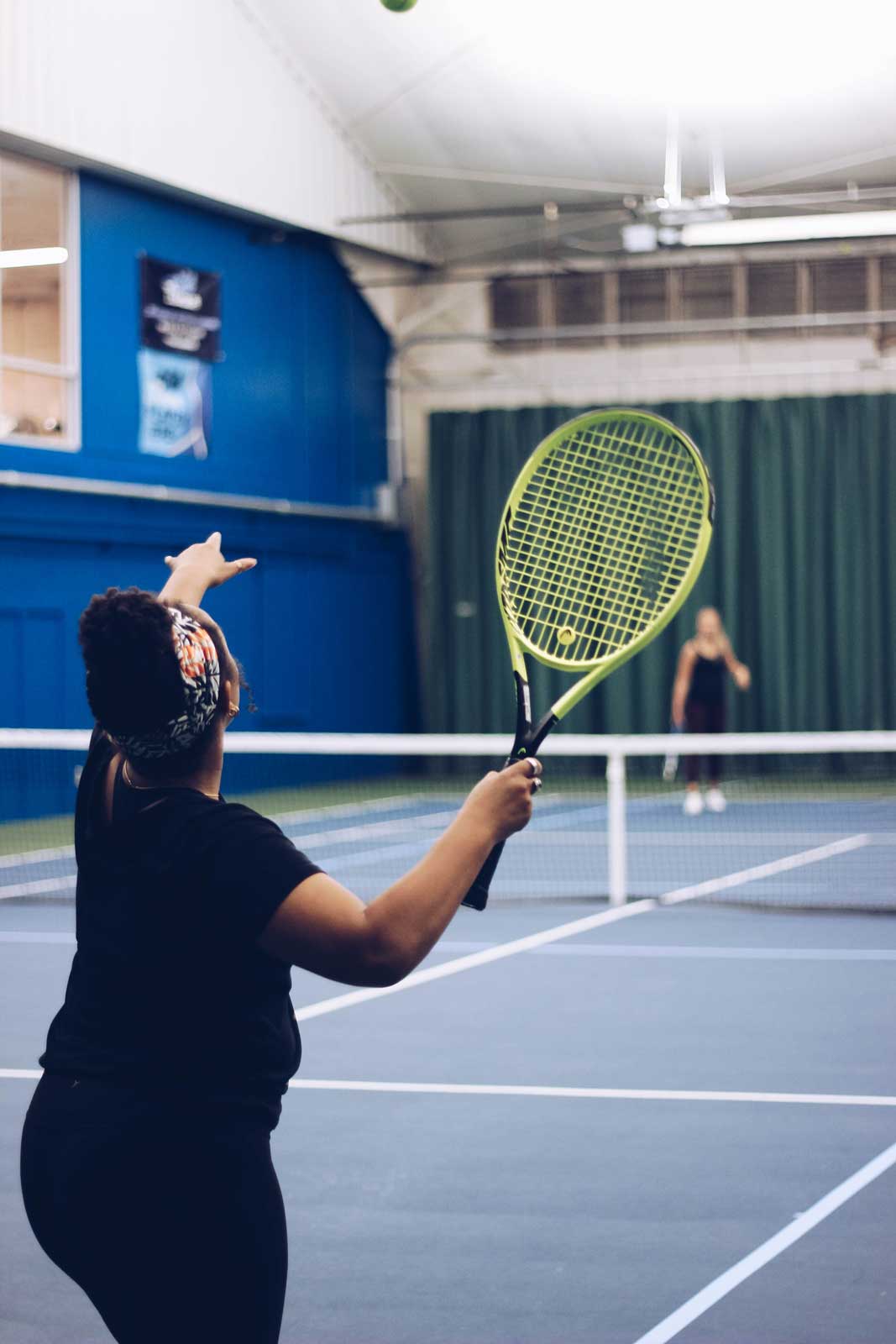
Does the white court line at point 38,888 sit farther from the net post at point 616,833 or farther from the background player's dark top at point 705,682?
the background player's dark top at point 705,682

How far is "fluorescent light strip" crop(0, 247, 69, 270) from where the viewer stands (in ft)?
47.0

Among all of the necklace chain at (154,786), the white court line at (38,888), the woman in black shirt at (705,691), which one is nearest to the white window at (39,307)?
the white court line at (38,888)

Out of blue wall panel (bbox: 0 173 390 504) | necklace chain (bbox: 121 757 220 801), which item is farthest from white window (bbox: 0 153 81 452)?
necklace chain (bbox: 121 757 220 801)

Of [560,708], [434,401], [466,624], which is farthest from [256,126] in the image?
[560,708]

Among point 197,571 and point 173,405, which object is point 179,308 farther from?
point 197,571

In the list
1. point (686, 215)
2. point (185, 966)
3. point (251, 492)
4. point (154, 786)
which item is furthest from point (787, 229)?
point (185, 966)

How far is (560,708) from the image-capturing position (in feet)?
8.95

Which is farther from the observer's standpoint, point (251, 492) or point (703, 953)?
point (251, 492)

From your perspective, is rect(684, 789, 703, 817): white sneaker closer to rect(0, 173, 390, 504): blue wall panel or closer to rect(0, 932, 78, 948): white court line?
rect(0, 173, 390, 504): blue wall panel

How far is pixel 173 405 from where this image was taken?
54.1ft

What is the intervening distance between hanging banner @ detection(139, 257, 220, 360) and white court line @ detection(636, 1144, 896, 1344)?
493 inches

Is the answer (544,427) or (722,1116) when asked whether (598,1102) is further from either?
(544,427)

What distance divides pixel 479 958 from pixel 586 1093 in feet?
8.48

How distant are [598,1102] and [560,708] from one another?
9.98ft
